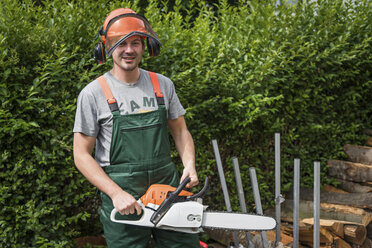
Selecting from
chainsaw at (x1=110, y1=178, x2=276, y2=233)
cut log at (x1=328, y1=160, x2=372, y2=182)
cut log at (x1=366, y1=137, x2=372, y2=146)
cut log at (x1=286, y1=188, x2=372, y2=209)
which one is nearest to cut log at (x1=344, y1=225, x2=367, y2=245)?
cut log at (x1=286, y1=188, x2=372, y2=209)

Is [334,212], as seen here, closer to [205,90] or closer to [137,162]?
[205,90]

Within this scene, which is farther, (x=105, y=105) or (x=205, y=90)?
(x=205, y=90)

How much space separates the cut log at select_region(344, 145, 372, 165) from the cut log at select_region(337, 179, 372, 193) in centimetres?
34

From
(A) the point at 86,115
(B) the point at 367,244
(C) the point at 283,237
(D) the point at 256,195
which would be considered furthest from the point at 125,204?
(B) the point at 367,244

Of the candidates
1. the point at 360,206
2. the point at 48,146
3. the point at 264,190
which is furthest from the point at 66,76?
the point at 360,206

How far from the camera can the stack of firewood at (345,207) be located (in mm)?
3674

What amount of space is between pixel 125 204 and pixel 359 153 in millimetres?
3836

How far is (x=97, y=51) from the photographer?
2.13 metres

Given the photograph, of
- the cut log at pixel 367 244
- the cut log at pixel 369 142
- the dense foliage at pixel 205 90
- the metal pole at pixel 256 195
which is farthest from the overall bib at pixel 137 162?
the cut log at pixel 369 142

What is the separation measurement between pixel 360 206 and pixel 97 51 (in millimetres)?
3382

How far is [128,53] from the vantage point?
6.26 ft

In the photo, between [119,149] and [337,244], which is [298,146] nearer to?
[337,244]

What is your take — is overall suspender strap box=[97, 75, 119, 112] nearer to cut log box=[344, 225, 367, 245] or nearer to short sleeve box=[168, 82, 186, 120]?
short sleeve box=[168, 82, 186, 120]

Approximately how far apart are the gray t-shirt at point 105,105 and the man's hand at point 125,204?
27cm
